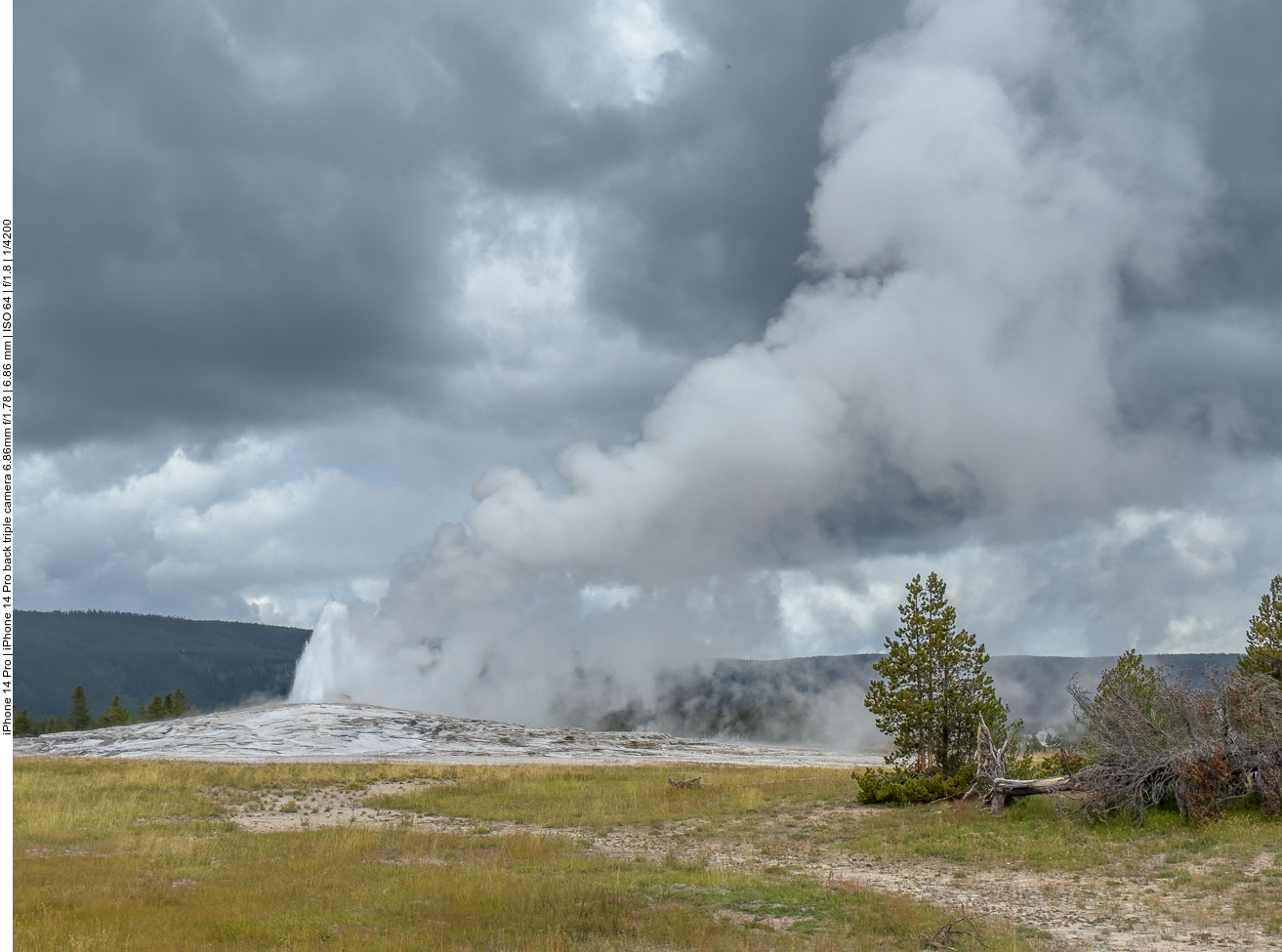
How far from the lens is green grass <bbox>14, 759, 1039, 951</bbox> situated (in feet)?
44.2

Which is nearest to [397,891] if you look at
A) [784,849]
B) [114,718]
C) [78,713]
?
[784,849]

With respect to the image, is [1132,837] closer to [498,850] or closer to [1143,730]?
[1143,730]

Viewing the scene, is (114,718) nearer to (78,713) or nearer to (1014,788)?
(78,713)

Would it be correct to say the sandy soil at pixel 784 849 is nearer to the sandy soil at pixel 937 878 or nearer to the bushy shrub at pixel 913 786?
the sandy soil at pixel 937 878

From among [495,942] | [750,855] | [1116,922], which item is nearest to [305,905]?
[495,942]

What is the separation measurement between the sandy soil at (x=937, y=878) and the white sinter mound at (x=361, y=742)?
96.8ft

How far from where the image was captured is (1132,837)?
21.1m

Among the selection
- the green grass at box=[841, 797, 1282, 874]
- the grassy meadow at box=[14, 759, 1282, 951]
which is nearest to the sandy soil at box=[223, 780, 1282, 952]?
the grassy meadow at box=[14, 759, 1282, 951]

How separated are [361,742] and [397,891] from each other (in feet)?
166

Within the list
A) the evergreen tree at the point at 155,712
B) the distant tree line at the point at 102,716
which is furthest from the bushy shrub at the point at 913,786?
the evergreen tree at the point at 155,712

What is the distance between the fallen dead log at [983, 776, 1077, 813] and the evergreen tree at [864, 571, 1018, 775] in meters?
3.14

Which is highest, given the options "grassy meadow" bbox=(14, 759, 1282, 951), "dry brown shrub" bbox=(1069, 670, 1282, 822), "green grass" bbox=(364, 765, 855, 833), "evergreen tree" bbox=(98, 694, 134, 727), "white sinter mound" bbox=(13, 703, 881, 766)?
"dry brown shrub" bbox=(1069, 670, 1282, 822)

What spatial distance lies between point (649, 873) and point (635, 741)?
62738 mm

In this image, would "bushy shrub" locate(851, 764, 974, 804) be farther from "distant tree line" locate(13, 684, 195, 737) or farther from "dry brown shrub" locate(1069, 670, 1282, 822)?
"distant tree line" locate(13, 684, 195, 737)
